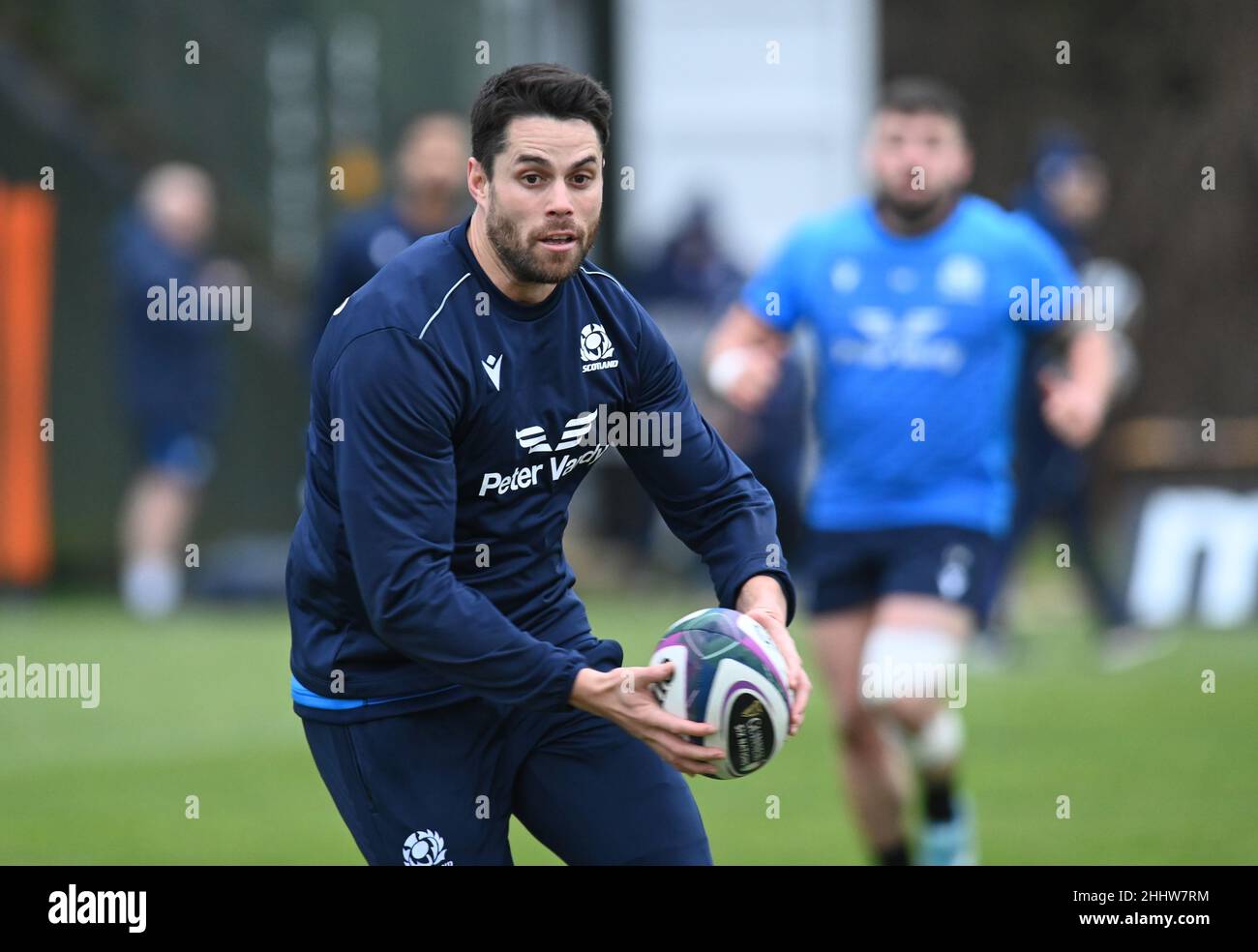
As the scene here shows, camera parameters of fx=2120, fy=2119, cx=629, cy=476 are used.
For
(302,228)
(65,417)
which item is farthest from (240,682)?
(302,228)

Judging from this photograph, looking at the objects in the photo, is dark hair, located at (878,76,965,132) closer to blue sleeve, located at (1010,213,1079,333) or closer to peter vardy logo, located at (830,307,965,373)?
blue sleeve, located at (1010,213,1079,333)

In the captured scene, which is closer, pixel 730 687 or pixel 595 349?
pixel 730 687

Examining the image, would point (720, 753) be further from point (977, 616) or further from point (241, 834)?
point (241, 834)

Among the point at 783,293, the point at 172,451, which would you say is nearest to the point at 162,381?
the point at 172,451

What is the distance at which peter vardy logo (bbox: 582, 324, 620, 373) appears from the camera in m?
5.01

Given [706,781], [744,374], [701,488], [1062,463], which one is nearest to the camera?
[701,488]

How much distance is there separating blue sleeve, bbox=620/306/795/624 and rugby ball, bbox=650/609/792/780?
328 millimetres

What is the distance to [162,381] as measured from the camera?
14594mm

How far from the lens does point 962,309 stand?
7734 mm

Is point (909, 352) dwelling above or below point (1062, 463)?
above

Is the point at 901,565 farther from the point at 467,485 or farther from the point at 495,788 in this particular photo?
the point at 467,485

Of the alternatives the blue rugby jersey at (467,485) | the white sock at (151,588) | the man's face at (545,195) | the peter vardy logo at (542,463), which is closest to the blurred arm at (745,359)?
the blue rugby jersey at (467,485)
